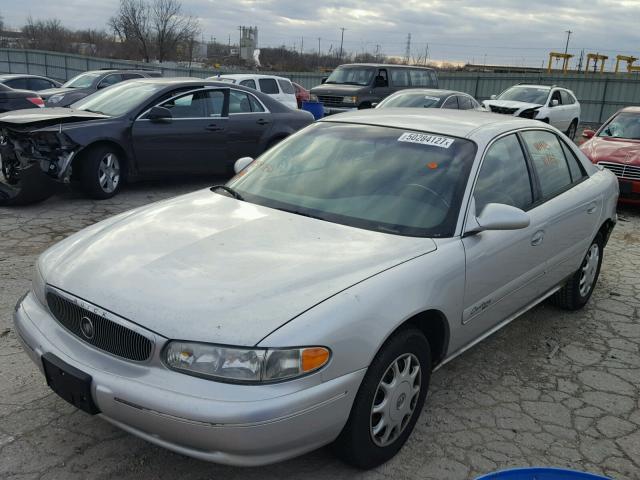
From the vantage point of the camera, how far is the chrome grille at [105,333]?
2385 mm

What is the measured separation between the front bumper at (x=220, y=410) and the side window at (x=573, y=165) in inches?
113

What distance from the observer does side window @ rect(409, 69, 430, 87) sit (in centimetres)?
1823

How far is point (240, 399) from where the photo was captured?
220 centimetres

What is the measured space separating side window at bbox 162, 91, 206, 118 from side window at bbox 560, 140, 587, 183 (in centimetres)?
537

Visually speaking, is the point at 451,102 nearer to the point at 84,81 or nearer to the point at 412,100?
the point at 412,100

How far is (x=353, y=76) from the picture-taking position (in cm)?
1725

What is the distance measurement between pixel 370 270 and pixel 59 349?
4.58 ft

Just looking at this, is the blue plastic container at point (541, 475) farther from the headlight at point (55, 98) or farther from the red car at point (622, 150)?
the headlight at point (55, 98)

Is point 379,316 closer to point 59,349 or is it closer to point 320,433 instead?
point 320,433

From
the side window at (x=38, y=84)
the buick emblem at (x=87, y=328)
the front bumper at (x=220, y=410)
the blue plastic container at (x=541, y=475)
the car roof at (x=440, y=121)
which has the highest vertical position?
the car roof at (x=440, y=121)

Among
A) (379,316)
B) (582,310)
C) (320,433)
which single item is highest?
(379,316)

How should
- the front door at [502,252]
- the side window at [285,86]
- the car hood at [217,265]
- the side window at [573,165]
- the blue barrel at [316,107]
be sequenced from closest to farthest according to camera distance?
the car hood at [217,265], the front door at [502,252], the side window at [573,165], the blue barrel at [316,107], the side window at [285,86]

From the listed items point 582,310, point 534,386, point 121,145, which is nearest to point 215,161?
point 121,145

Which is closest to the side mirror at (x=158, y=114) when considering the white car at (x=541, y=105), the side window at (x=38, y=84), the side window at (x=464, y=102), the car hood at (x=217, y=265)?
the car hood at (x=217, y=265)
